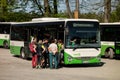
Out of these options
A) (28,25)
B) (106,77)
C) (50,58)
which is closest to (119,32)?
(28,25)

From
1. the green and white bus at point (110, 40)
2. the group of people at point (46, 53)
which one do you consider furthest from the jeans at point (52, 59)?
the green and white bus at point (110, 40)

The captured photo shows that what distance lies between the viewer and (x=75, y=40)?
23.1m

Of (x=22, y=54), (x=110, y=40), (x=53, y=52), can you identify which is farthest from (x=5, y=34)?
(x=53, y=52)

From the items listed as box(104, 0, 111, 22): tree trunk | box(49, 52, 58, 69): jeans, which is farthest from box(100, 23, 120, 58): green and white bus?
box(104, 0, 111, 22): tree trunk

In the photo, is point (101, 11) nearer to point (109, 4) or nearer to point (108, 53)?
point (109, 4)

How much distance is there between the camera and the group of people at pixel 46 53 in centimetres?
2275

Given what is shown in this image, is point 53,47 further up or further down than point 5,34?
further up

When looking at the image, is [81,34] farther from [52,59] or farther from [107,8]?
[107,8]

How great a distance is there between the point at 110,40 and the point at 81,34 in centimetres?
799

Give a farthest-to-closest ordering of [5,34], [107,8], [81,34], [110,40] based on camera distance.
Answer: [5,34], [107,8], [110,40], [81,34]

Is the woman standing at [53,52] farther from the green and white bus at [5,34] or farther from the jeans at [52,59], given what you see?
the green and white bus at [5,34]

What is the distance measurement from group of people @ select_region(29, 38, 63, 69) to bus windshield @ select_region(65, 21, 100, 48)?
0.65 m

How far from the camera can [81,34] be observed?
23.4 meters

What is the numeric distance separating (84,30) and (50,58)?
93.3 inches
